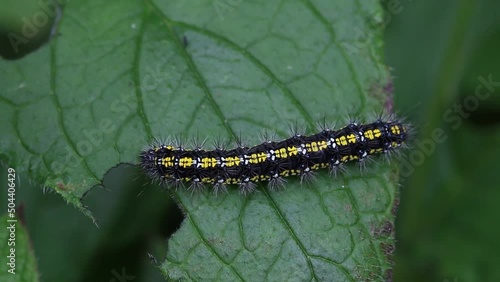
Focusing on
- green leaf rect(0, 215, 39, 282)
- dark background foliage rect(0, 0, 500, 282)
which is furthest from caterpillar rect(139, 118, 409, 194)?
green leaf rect(0, 215, 39, 282)

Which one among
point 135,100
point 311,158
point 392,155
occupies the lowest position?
point 135,100

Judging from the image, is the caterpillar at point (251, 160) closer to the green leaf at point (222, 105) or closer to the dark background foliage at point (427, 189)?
the green leaf at point (222, 105)

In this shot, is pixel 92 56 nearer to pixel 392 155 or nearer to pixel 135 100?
pixel 135 100

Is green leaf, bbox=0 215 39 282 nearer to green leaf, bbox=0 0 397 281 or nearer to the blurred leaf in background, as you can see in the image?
green leaf, bbox=0 0 397 281

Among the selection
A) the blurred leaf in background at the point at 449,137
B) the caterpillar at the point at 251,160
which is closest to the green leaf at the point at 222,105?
the caterpillar at the point at 251,160

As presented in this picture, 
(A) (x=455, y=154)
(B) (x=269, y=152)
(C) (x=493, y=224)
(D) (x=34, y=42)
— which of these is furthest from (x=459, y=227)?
(D) (x=34, y=42)
